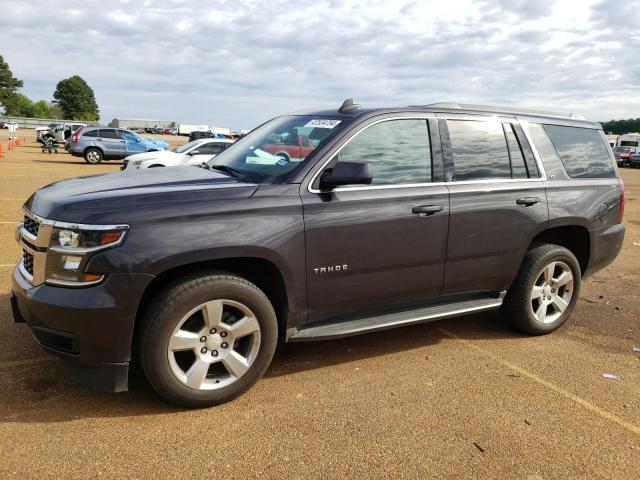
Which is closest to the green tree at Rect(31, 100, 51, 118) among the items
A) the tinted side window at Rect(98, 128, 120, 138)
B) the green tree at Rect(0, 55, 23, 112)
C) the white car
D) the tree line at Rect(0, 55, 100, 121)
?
the tree line at Rect(0, 55, 100, 121)

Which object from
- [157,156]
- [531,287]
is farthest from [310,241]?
[157,156]

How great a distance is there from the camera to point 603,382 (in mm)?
3969

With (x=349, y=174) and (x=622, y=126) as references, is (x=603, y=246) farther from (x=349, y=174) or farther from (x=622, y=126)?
(x=622, y=126)

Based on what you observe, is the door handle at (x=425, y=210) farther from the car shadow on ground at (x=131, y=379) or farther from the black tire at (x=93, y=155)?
the black tire at (x=93, y=155)

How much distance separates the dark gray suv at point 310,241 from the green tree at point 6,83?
121m

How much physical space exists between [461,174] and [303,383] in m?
1.94

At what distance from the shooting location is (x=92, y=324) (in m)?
2.99

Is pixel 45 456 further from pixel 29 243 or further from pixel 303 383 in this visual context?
pixel 303 383

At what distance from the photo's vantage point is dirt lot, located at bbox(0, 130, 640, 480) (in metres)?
2.84

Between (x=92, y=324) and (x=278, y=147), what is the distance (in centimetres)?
185

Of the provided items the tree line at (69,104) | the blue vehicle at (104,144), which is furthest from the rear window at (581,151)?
the tree line at (69,104)

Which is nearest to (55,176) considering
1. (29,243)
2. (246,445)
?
(29,243)

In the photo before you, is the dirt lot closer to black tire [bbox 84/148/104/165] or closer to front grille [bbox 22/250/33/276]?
front grille [bbox 22/250/33/276]

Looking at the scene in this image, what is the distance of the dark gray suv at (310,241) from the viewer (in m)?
3.06
